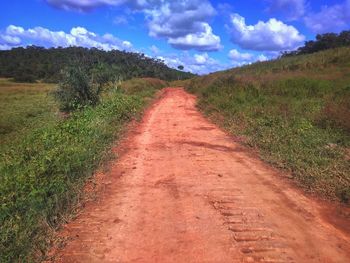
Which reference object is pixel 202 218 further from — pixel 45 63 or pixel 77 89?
pixel 45 63

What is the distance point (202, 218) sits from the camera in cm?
581

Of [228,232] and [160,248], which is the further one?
[228,232]

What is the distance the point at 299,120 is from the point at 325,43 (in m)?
40.9

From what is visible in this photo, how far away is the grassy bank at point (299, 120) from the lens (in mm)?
8180

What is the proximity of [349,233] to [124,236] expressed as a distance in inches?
110

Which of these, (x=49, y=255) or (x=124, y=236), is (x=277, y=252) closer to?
(x=124, y=236)

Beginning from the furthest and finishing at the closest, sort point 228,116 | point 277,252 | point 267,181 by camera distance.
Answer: point 228,116
point 267,181
point 277,252

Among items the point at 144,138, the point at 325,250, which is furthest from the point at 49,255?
the point at 144,138

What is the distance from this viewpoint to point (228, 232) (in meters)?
5.34

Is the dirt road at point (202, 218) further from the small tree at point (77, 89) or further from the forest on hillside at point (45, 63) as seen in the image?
the forest on hillside at point (45, 63)

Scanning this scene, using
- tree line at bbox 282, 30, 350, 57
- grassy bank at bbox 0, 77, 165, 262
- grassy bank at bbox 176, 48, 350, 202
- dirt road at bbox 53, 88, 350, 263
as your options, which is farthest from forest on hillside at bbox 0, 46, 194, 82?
dirt road at bbox 53, 88, 350, 263

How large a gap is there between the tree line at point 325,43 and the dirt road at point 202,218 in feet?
144

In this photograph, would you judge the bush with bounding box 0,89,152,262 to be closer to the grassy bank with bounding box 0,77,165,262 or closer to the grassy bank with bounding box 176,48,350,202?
the grassy bank with bounding box 0,77,165,262

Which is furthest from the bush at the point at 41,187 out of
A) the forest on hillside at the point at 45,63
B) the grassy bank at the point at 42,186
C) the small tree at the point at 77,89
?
the forest on hillside at the point at 45,63
